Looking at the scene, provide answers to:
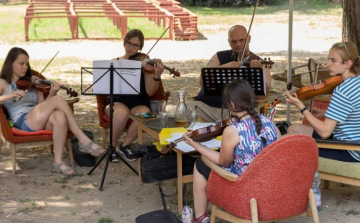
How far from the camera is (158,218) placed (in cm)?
458

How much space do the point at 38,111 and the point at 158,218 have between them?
1.97 m

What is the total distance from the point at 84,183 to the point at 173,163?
1124 millimetres

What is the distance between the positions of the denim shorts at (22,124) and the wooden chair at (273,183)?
7.97ft

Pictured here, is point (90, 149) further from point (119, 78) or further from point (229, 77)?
point (229, 77)

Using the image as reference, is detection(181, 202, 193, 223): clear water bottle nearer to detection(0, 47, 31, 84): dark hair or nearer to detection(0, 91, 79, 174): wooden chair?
detection(0, 91, 79, 174): wooden chair

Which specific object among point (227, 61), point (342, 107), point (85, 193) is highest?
point (227, 61)

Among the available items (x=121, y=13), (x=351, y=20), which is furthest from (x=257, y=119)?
(x=121, y=13)

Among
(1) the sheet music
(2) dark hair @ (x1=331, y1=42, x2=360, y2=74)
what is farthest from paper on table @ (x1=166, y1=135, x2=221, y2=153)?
(2) dark hair @ (x1=331, y1=42, x2=360, y2=74)

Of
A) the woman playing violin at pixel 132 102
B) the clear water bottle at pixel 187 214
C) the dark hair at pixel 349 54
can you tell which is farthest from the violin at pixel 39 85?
the dark hair at pixel 349 54

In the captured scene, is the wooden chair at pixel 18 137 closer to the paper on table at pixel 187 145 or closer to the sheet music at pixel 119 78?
the sheet music at pixel 119 78

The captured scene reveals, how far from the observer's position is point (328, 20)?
1998 cm

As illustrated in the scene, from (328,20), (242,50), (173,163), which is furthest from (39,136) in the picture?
(328,20)

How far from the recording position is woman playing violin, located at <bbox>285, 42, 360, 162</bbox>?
467cm

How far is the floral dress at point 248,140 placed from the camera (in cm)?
411
